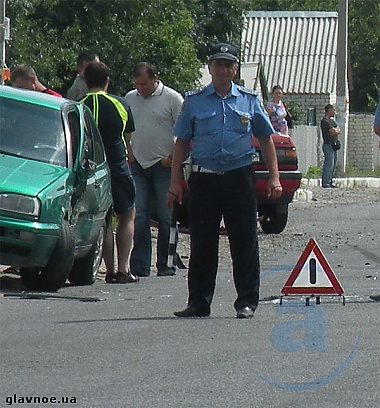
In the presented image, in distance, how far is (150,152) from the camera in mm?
12742

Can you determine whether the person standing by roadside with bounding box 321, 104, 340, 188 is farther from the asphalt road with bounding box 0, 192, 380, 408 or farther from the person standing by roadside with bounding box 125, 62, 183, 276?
the asphalt road with bounding box 0, 192, 380, 408

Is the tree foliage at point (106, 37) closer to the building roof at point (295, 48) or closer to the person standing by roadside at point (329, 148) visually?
the person standing by roadside at point (329, 148)

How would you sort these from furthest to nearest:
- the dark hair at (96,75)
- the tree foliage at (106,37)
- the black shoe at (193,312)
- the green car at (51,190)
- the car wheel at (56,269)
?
1. the tree foliage at (106,37)
2. the dark hair at (96,75)
3. the car wheel at (56,269)
4. the green car at (51,190)
5. the black shoe at (193,312)

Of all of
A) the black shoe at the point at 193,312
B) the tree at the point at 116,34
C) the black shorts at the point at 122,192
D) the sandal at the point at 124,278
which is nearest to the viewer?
the black shoe at the point at 193,312

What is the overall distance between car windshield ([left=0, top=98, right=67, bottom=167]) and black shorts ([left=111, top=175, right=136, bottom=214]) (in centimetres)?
116

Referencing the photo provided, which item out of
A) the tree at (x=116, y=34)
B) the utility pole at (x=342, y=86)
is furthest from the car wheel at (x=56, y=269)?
the utility pole at (x=342, y=86)

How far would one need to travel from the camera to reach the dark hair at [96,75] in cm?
1191

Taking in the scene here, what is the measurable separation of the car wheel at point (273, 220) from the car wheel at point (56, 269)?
22.6ft

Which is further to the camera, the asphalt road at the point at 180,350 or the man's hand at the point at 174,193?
the man's hand at the point at 174,193

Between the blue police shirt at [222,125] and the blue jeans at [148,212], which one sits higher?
the blue police shirt at [222,125]

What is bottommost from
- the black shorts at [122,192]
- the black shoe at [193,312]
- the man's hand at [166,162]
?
the black shoe at [193,312]

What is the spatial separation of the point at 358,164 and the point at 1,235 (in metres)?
36.2

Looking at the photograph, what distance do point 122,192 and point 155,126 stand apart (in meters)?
0.86

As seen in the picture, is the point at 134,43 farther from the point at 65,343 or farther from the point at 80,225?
the point at 65,343
